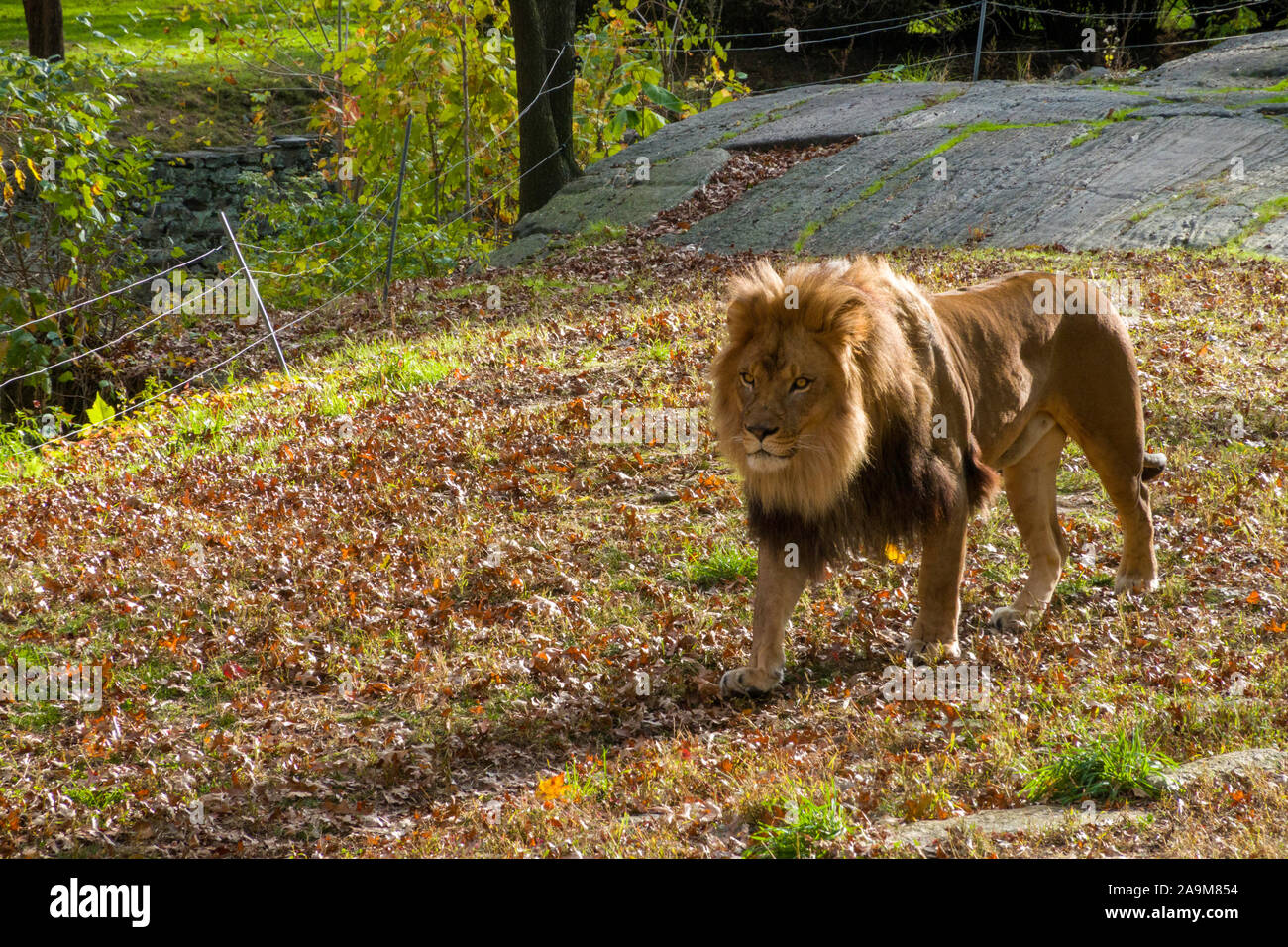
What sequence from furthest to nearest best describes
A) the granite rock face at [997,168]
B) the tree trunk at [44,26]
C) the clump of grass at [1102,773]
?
the tree trunk at [44,26], the granite rock face at [997,168], the clump of grass at [1102,773]

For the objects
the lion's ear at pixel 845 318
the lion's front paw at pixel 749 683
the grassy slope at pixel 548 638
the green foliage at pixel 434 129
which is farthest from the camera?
the green foliage at pixel 434 129

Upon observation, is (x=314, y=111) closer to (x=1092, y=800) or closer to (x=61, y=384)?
(x=61, y=384)

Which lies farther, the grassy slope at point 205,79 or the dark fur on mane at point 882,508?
the grassy slope at point 205,79

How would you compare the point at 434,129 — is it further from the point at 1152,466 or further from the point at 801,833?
the point at 801,833

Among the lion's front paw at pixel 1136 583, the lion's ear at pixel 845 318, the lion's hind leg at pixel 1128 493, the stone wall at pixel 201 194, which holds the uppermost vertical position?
the stone wall at pixel 201 194

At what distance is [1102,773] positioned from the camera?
4.48 metres

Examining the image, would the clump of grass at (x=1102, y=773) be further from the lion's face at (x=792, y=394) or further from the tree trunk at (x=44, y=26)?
the tree trunk at (x=44, y=26)

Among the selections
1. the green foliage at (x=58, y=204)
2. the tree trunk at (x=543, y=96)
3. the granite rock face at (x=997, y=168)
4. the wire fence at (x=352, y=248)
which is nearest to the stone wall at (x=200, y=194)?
the wire fence at (x=352, y=248)

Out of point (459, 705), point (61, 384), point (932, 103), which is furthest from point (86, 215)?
point (932, 103)

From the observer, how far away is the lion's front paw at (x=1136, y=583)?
21.9ft

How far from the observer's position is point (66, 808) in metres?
5.28

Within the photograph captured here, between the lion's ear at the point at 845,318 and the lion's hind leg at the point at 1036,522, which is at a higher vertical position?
the lion's ear at the point at 845,318

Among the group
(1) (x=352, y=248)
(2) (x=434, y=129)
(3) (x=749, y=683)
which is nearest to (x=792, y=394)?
(3) (x=749, y=683)

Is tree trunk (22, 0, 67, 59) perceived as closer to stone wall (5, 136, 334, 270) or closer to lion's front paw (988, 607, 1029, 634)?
stone wall (5, 136, 334, 270)
